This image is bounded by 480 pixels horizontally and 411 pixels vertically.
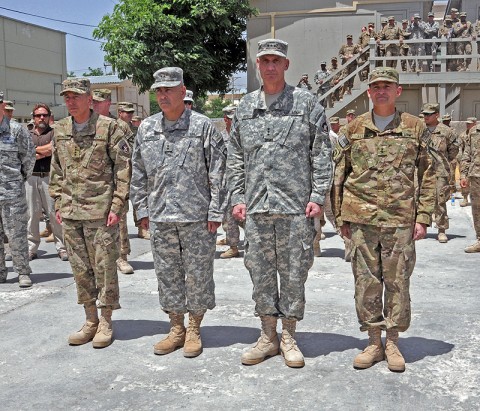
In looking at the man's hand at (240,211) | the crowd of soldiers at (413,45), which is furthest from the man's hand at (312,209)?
the crowd of soldiers at (413,45)

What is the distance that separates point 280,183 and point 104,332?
183 centimetres

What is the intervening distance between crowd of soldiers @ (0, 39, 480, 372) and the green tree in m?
17.3

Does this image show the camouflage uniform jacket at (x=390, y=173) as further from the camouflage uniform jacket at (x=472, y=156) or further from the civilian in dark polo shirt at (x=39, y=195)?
the civilian in dark polo shirt at (x=39, y=195)

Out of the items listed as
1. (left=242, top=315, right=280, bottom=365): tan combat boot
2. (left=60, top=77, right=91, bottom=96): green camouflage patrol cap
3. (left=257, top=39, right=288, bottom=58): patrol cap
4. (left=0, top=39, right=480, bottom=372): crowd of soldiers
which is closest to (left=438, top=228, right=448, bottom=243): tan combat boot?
(left=0, top=39, right=480, bottom=372): crowd of soldiers

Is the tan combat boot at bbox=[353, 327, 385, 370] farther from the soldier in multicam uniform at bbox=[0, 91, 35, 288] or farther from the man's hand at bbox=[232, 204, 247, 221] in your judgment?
the soldier in multicam uniform at bbox=[0, 91, 35, 288]

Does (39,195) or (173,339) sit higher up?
(39,195)

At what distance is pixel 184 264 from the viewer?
4.36 metres

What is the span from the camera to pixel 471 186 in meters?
8.20

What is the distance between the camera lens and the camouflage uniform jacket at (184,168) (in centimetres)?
426

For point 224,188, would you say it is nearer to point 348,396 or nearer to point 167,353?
point 167,353

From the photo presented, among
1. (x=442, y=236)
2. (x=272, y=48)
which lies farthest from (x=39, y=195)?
(x=442, y=236)

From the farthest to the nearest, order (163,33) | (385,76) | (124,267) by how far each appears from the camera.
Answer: (163,33) < (124,267) < (385,76)

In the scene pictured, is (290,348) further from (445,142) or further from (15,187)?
(445,142)

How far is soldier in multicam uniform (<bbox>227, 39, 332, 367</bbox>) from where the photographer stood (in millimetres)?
4039
